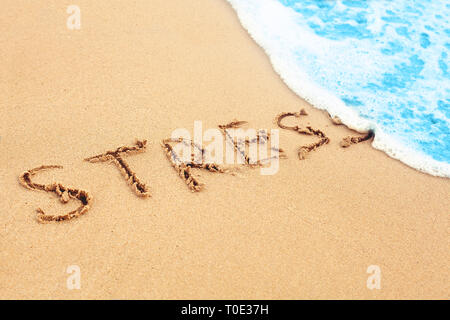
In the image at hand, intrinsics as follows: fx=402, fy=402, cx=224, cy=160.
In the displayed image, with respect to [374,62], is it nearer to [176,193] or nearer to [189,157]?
[189,157]

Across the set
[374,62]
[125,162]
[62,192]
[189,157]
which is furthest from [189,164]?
[374,62]

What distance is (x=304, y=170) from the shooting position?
2988 mm

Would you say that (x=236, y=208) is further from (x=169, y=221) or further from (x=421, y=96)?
(x=421, y=96)

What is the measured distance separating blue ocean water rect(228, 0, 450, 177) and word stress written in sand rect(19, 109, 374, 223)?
1.16 feet

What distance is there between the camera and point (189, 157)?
116 inches

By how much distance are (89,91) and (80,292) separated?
180cm

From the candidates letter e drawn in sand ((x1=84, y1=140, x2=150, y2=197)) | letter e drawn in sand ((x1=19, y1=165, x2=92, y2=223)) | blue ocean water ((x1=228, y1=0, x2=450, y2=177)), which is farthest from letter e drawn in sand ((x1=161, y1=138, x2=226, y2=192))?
blue ocean water ((x1=228, y1=0, x2=450, y2=177))

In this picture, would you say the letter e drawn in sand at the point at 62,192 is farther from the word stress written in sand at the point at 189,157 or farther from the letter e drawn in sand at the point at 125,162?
the letter e drawn in sand at the point at 125,162

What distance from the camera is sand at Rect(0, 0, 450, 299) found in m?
2.28

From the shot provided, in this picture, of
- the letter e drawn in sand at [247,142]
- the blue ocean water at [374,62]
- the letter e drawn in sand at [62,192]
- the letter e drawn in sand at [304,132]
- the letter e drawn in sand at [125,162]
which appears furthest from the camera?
the blue ocean water at [374,62]

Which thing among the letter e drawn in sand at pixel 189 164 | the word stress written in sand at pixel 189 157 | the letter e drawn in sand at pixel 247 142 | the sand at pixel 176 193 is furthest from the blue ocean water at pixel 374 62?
the letter e drawn in sand at pixel 189 164

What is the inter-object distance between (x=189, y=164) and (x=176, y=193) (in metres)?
0.29

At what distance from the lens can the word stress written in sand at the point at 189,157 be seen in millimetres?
2586
